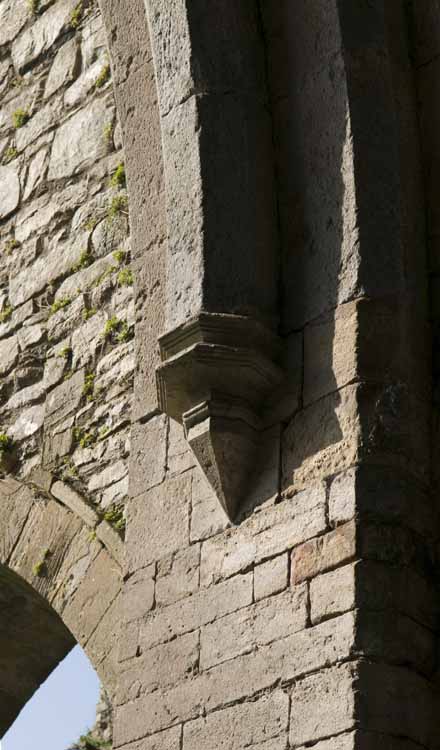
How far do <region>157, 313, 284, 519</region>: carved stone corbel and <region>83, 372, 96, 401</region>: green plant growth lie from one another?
3.58 feet

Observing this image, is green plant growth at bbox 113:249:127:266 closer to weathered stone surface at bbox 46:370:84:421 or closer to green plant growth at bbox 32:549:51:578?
weathered stone surface at bbox 46:370:84:421

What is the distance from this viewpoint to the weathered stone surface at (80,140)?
5.48m

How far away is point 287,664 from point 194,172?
1464 mm

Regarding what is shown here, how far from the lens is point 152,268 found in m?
4.55

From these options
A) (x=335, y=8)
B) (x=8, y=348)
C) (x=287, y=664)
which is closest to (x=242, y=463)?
(x=287, y=664)

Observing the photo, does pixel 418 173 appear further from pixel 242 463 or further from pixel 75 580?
pixel 75 580

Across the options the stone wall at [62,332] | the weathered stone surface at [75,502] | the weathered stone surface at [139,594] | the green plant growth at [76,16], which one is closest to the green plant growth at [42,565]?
the stone wall at [62,332]

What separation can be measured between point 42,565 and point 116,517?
1.34 feet

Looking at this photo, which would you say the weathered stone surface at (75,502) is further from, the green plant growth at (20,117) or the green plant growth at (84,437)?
the green plant growth at (20,117)

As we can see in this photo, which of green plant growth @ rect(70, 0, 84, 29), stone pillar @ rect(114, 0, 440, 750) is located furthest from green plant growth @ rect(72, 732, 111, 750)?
stone pillar @ rect(114, 0, 440, 750)

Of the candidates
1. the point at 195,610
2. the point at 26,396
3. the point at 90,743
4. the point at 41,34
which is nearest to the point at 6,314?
the point at 26,396

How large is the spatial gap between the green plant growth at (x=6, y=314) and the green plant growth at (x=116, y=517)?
1.22m

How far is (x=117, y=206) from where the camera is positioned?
17.3 ft

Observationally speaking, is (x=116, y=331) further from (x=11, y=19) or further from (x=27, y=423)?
(x=11, y=19)
